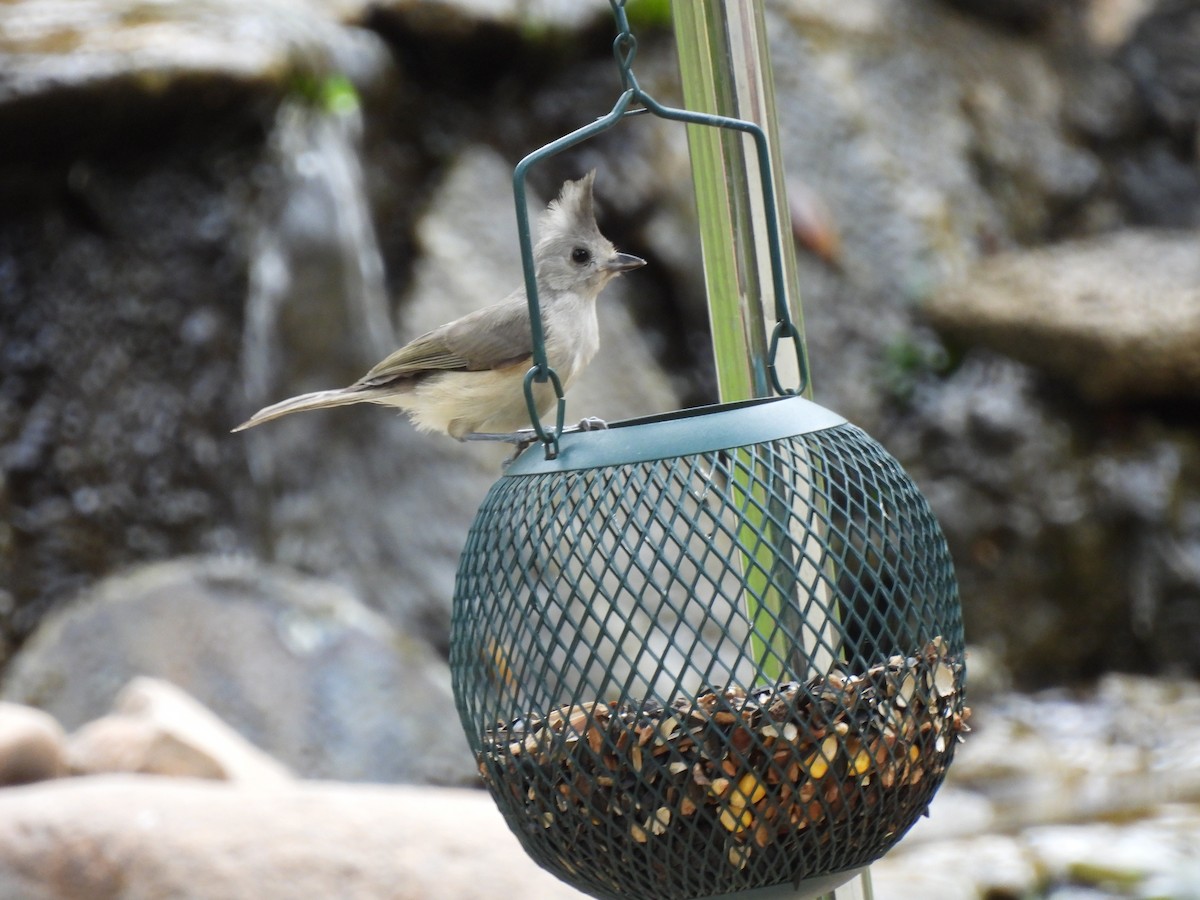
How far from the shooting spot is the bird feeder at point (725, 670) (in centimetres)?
241

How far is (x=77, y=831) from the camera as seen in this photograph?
4539 mm

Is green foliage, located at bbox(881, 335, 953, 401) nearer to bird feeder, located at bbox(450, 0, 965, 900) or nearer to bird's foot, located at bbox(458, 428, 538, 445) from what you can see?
bird's foot, located at bbox(458, 428, 538, 445)

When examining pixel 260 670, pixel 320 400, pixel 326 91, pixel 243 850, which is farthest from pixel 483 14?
pixel 243 850

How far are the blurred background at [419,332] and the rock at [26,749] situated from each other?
49 millimetres

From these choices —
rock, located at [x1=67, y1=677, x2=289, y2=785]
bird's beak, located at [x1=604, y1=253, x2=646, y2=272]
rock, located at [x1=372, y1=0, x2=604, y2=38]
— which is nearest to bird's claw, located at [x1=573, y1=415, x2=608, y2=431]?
bird's beak, located at [x1=604, y1=253, x2=646, y2=272]

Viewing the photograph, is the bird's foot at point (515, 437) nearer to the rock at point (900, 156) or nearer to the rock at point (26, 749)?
the rock at point (26, 749)

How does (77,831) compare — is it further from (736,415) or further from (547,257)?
(736,415)

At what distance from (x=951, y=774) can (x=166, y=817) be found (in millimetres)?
4265

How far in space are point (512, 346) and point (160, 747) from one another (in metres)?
2.69

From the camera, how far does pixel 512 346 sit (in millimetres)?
3709

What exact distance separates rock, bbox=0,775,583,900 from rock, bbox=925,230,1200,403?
5.49 meters

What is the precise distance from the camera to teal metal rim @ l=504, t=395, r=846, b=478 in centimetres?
244

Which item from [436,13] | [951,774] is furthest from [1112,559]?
[436,13]

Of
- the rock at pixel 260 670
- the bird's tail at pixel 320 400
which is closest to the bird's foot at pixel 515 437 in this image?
the bird's tail at pixel 320 400
